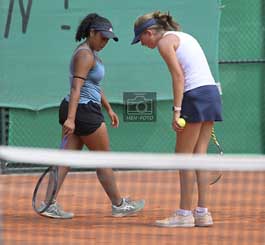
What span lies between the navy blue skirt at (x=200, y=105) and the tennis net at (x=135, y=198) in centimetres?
55

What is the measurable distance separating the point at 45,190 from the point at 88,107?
711mm

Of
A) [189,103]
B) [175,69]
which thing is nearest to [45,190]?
[189,103]

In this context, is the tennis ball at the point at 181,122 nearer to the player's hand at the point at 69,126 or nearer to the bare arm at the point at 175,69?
the bare arm at the point at 175,69

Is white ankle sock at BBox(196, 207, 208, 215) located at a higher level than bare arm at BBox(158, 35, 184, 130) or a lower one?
lower

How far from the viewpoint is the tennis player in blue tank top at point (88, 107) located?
7.55 m

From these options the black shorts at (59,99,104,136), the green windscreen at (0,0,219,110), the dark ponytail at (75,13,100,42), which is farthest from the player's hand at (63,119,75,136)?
the green windscreen at (0,0,219,110)

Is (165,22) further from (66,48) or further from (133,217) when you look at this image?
(66,48)

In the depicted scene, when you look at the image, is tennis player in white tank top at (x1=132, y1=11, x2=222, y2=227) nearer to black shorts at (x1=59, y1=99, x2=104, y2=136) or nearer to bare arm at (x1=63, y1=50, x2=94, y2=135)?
bare arm at (x1=63, y1=50, x2=94, y2=135)

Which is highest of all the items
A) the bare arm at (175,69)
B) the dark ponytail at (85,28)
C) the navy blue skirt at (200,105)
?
the dark ponytail at (85,28)

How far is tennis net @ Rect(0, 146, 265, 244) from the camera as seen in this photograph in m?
4.64

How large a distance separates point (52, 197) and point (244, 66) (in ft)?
13.9

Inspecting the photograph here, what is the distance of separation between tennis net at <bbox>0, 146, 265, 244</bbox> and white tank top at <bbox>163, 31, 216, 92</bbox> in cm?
Answer: 77

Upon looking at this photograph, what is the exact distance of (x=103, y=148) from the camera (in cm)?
774

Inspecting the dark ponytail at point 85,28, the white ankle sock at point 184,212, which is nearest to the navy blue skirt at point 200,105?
the white ankle sock at point 184,212
